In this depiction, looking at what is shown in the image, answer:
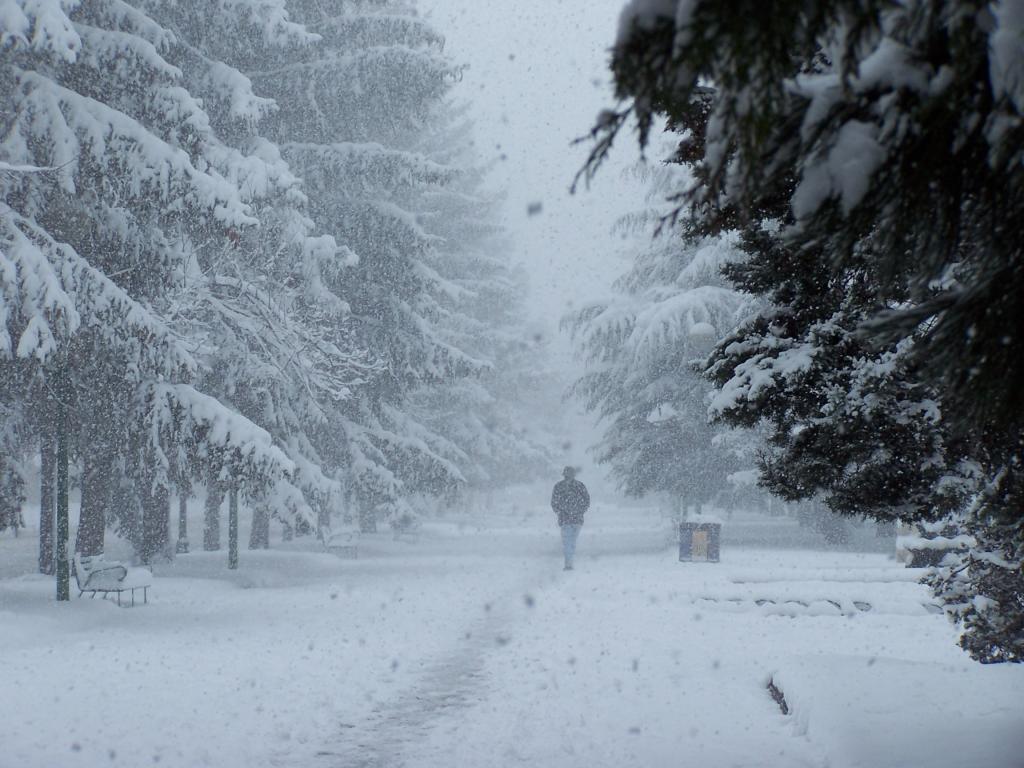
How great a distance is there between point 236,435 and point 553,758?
8459mm

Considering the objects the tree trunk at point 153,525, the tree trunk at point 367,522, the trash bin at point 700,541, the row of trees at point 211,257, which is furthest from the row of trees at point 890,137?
the tree trunk at point 367,522

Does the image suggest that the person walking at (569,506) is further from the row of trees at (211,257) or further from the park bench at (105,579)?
the park bench at (105,579)

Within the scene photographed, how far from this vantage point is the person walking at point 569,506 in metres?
19.5

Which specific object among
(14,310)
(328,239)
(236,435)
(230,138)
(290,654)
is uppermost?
(230,138)

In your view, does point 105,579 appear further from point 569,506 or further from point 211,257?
point 569,506

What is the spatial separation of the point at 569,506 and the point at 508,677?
417 inches

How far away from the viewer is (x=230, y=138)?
59.3 ft

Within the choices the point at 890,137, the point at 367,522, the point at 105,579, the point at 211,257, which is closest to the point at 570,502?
the point at 211,257

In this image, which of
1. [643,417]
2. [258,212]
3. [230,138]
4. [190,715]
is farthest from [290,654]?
[643,417]

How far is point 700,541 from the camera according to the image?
814 inches

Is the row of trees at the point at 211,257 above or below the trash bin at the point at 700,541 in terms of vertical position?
above

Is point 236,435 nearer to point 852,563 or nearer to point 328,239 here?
point 328,239

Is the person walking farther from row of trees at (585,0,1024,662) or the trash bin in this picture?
row of trees at (585,0,1024,662)

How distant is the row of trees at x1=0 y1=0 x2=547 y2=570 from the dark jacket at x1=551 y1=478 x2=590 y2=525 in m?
4.45
